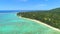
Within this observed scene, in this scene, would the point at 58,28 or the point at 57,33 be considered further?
the point at 58,28

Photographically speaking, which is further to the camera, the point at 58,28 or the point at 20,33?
the point at 58,28

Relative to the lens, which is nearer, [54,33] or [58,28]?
[54,33]

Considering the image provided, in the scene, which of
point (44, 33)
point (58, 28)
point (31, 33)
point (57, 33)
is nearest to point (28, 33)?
point (31, 33)

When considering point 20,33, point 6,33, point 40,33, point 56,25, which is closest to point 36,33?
point 40,33

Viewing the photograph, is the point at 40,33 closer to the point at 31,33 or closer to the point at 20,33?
the point at 31,33

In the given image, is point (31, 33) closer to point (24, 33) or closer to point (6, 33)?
point (24, 33)

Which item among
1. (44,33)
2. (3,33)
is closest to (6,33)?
(3,33)

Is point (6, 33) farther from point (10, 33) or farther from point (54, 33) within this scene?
point (54, 33)
